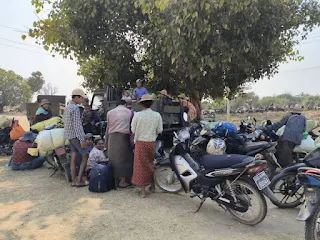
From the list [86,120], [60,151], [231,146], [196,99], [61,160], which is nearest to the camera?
[231,146]

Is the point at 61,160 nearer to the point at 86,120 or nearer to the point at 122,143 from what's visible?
the point at 122,143

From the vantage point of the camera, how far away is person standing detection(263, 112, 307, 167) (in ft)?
17.6

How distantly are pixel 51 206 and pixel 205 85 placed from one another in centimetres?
809

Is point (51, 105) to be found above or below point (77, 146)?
above

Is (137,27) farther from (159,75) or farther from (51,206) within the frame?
(51,206)

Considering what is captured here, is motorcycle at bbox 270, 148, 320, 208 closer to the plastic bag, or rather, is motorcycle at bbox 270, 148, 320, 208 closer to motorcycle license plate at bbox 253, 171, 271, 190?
motorcycle license plate at bbox 253, 171, 271, 190

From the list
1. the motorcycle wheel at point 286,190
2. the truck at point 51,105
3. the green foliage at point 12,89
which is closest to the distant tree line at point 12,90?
the green foliage at point 12,89

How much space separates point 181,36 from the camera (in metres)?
7.21

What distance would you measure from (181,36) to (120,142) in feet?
11.9

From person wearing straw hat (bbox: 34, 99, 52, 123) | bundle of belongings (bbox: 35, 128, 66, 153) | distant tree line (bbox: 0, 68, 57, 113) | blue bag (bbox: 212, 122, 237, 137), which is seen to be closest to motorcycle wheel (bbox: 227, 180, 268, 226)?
blue bag (bbox: 212, 122, 237, 137)

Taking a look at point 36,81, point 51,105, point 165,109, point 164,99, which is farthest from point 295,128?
point 36,81

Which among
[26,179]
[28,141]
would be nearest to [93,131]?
[28,141]

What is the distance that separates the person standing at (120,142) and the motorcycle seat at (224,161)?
1.58 metres

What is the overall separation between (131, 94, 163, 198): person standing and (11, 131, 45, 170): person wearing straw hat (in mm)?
3359
